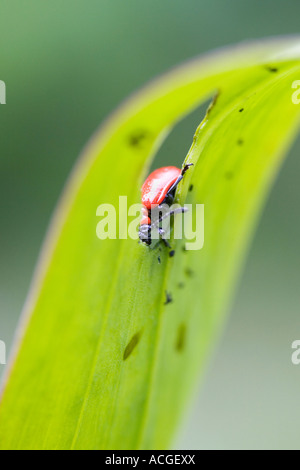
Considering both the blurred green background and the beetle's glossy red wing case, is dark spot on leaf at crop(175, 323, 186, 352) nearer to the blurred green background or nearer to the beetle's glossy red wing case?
the beetle's glossy red wing case

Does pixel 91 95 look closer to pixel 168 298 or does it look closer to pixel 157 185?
pixel 157 185

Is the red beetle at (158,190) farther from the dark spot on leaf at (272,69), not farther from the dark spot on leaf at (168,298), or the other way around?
the dark spot on leaf at (272,69)

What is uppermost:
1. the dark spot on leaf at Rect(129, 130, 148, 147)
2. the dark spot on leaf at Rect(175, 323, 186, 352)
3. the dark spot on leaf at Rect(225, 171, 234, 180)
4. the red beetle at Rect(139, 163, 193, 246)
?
the red beetle at Rect(139, 163, 193, 246)

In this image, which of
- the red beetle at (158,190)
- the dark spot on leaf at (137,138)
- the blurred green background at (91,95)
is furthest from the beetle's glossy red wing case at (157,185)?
the blurred green background at (91,95)

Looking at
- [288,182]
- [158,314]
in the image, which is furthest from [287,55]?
[288,182]

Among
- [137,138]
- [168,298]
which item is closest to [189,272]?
[168,298]

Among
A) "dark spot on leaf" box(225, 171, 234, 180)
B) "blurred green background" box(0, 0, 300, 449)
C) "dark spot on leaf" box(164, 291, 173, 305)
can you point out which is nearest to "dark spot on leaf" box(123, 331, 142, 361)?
"dark spot on leaf" box(164, 291, 173, 305)
